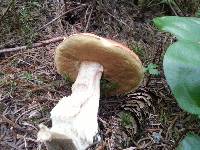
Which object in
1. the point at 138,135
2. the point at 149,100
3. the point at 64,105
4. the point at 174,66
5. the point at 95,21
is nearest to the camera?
the point at 174,66

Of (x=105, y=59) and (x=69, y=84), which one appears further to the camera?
(x=69, y=84)

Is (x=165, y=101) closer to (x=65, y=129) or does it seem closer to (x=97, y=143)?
(x=97, y=143)

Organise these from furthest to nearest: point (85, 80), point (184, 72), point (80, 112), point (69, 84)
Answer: point (69, 84)
point (85, 80)
point (80, 112)
point (184, 72)

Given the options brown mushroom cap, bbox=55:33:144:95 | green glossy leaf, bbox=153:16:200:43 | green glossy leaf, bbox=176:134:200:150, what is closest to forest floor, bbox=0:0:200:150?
brown mushroom cap, bbox=55:33:144:95

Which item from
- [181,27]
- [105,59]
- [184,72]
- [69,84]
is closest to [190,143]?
[184,72]

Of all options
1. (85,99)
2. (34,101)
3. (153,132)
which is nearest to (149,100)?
(153,132)

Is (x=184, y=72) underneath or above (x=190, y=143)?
above

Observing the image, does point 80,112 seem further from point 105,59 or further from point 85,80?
point 105,59
